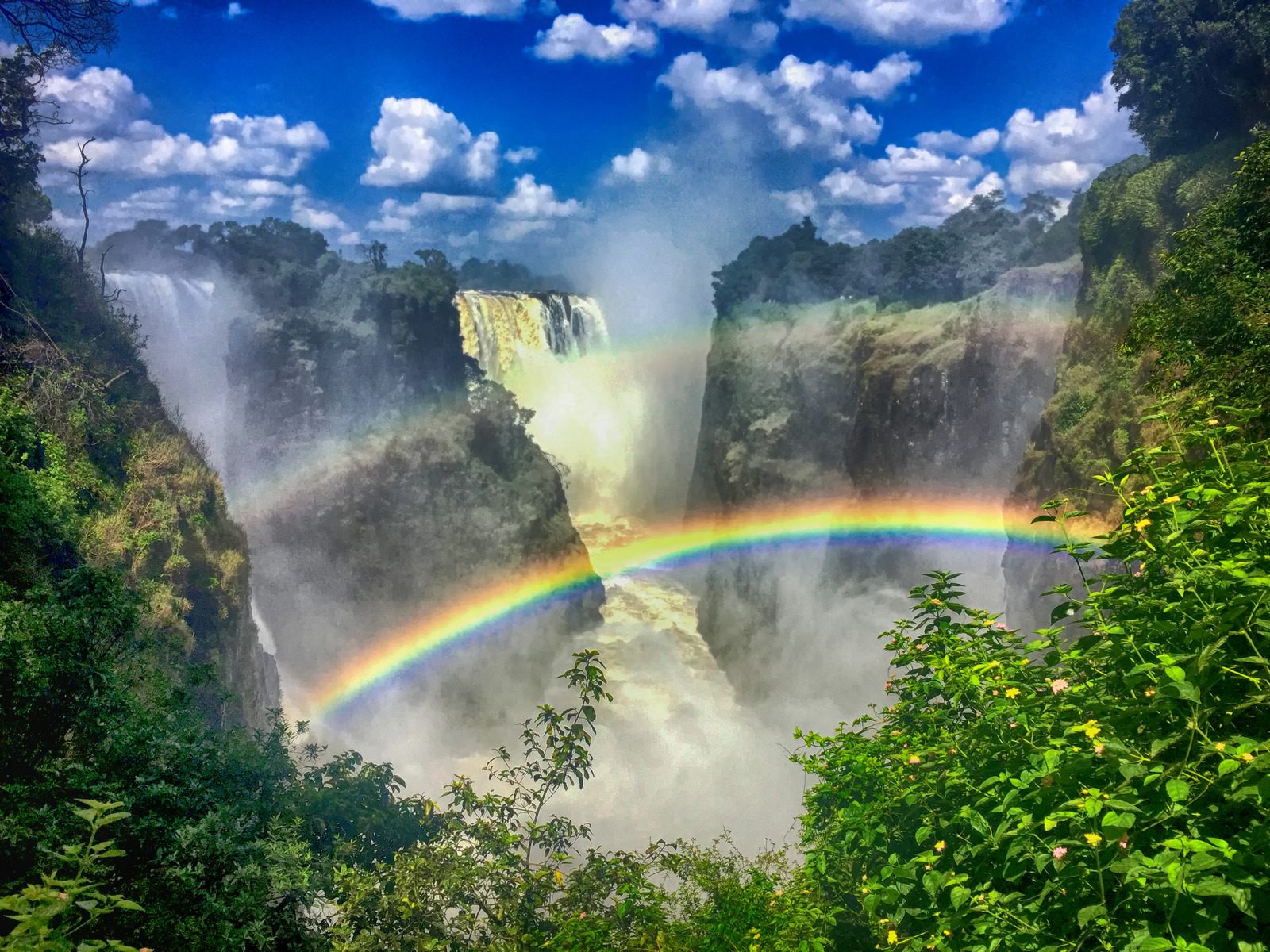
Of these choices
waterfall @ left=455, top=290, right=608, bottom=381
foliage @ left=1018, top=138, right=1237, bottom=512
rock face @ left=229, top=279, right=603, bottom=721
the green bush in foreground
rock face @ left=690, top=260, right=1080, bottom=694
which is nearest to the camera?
the green bush in foreground

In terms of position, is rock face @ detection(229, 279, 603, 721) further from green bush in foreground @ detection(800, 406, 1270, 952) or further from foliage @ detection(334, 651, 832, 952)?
green bush in foreground @ detection(800, 406, 1270, 952)

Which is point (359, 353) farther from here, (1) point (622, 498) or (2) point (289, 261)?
(1) point (622, 498)

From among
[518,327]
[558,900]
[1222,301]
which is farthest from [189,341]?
[1222,301]

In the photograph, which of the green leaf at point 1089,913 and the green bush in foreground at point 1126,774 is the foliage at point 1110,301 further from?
the green leaf at point 1089,913

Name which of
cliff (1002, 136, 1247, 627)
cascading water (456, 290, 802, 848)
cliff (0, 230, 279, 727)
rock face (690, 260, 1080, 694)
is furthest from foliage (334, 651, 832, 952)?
rock face (690, 260, 1080, 694)

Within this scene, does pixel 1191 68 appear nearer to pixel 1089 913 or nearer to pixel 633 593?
pixel 1089 913

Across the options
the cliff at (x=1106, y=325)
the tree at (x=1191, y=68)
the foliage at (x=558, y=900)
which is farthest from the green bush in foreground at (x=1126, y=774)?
the tree at (x=1191, y=68)
